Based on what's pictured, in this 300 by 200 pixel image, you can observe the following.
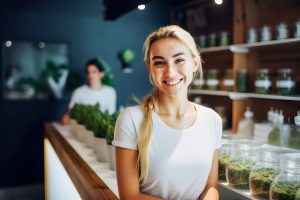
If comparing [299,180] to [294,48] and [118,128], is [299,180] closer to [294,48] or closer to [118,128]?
[118,128]

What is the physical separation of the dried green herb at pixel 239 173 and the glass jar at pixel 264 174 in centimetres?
6

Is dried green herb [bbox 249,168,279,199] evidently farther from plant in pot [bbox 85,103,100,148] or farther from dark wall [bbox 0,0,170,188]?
dark wall [bbox 0,0,170,188]

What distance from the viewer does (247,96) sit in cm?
357

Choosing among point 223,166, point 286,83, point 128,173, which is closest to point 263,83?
point 286,83

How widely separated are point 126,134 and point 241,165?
529mm

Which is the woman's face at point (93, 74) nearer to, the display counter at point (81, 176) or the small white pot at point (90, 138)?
the display counter at point (81, 176)

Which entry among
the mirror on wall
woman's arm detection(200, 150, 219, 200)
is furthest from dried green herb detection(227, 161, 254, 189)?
the mirror on wall

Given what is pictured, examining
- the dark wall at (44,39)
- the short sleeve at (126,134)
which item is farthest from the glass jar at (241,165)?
the dark wall at (44,39)

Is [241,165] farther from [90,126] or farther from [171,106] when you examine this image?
[90,126]

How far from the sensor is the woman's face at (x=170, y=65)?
1.24m

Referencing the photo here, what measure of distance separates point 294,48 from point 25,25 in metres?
3.15

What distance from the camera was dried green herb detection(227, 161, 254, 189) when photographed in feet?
4.66

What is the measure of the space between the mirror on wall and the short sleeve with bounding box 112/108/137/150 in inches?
141

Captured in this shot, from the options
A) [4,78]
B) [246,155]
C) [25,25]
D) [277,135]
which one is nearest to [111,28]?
[25,25]
